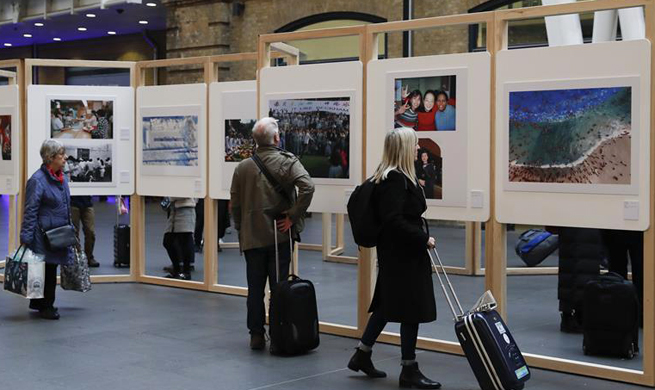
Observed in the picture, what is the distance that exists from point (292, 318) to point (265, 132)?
155cm

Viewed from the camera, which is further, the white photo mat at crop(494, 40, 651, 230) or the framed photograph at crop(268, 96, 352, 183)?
the framed photograph at crop(268, 96, 352, 183)

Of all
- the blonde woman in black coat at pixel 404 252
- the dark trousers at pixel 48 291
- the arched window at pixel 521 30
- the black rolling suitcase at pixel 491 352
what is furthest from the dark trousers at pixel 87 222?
the arched window at pixel 521 30

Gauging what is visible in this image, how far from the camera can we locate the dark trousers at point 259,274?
7.85m

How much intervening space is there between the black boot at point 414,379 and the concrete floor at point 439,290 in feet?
5.10

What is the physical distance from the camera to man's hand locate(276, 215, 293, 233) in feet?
25.5

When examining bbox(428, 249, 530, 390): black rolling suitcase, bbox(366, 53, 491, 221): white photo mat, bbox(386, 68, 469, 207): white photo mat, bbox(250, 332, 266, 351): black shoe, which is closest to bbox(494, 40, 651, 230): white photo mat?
bbox(366, 53, 491, 221): white photo mat

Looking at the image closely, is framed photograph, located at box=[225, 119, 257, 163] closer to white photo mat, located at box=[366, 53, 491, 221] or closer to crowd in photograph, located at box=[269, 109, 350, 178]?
crowd in photograph, located at box=[269, 109, 350, 178]

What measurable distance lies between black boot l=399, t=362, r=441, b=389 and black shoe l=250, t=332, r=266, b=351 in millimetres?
1599

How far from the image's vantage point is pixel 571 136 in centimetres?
698

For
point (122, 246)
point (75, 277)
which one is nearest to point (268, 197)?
point (75, 277)

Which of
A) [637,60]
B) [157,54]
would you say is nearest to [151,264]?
[637,60]

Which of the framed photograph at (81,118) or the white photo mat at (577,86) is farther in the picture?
the framed photograph at (81,118)

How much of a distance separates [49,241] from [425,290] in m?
4.20

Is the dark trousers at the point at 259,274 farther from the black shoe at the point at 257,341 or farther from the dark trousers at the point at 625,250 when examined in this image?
the dark trousers at the point at 625,250
